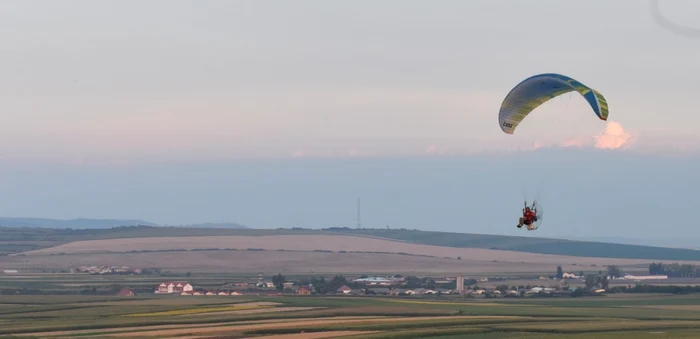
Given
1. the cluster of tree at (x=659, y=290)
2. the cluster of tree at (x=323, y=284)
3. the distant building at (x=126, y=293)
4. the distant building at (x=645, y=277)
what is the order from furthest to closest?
the distant building at (x=645, y=277) < the cluster of tree at (x=323, y=284) < the cluster of tree at (x=659, y=290) < the distant building at (x=126, y=293)

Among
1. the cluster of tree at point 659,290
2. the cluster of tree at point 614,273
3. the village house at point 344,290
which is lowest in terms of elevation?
the village house at point 344,290

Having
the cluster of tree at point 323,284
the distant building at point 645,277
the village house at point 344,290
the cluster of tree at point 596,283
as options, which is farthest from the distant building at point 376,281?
the distant building at point 645,277

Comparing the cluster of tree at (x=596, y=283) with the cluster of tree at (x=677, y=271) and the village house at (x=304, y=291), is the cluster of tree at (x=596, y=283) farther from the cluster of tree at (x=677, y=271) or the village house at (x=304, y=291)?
the village house at (x=304, y=291)

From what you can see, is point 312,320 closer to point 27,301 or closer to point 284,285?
point 27,301

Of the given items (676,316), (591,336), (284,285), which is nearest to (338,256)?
(284,285)

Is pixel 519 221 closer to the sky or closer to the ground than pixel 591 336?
closer to the sky

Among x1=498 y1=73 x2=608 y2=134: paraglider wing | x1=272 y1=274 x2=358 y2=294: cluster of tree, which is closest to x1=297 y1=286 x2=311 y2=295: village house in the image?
x1=272 y1=274 x2=358 y2=294: cluster of tree
